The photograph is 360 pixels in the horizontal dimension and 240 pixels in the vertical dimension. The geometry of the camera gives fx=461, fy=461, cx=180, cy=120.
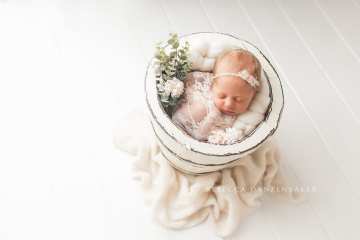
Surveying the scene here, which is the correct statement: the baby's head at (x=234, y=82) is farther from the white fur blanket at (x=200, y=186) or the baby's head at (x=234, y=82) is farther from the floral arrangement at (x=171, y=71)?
the white fur blanket at (x=200, y=186)

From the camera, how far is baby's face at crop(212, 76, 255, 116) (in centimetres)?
115

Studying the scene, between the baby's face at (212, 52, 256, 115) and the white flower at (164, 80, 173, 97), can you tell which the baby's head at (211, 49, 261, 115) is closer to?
the baby's face at (212, 52, 256, 115)

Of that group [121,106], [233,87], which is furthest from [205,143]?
[121,106]

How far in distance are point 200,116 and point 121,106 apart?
382 mm

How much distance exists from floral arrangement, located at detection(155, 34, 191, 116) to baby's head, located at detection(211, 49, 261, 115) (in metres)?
0.09

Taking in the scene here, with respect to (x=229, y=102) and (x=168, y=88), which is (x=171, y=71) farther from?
(x=229, y=102)

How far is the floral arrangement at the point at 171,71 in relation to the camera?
3.88ft

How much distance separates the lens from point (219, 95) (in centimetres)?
118

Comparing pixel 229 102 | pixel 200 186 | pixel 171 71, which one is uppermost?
pixel 171 71

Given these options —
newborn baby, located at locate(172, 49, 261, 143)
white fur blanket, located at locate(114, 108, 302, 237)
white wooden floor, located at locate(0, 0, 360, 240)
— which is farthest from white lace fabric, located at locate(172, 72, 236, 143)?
white wooden floor, located at locate(0, 0, 360, 240)

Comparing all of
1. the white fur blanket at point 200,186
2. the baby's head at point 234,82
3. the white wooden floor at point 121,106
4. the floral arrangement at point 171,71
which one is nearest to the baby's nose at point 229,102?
the baby's head at point 234,82

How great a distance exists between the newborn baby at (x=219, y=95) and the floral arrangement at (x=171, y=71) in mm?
33

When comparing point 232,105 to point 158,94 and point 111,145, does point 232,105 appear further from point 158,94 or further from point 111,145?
point 111,145

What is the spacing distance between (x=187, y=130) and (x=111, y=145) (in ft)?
1.07
